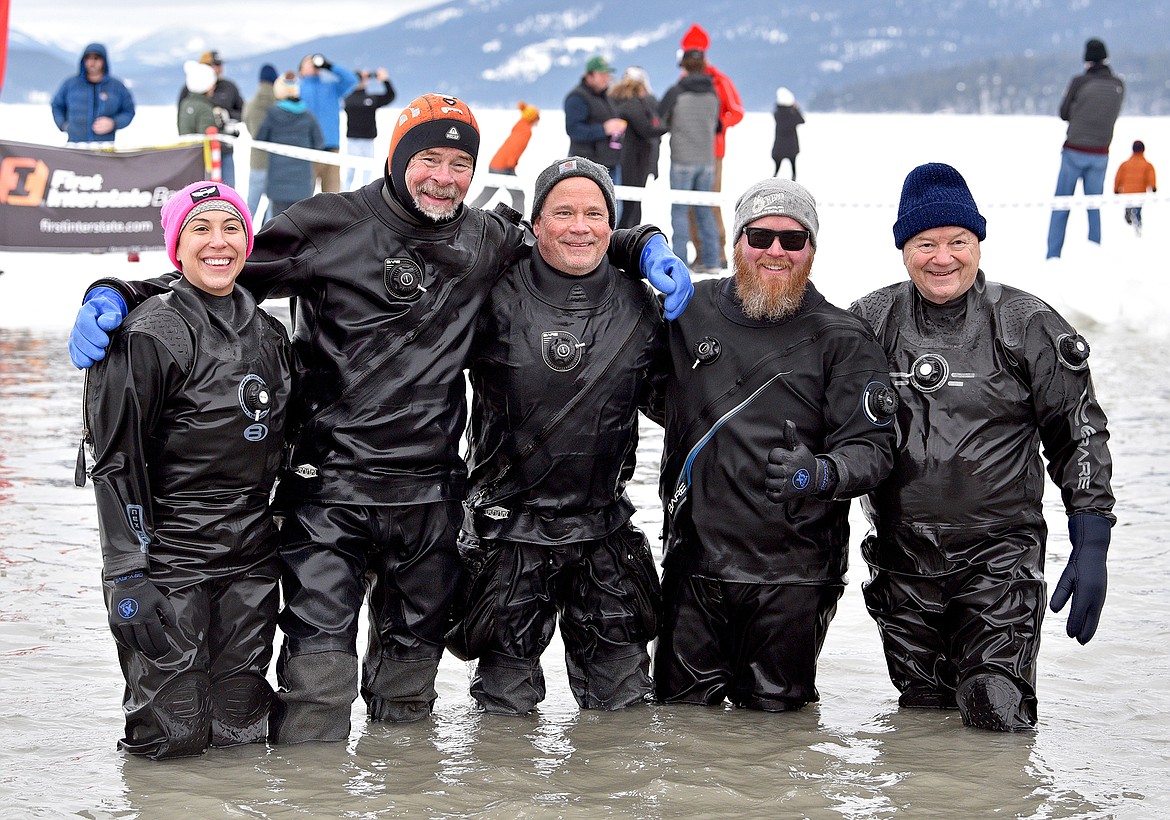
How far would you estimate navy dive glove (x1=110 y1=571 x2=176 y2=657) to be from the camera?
351 cm

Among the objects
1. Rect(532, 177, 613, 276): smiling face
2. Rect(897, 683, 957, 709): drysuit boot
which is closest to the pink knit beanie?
Rect(532, 177, 613, 276): smiling face

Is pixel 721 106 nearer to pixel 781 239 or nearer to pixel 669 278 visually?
pixel 781 239

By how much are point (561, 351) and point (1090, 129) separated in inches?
418

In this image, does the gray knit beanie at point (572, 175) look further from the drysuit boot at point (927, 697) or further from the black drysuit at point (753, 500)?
the drysuit boot at point (927, 697)

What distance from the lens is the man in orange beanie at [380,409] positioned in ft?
13.0

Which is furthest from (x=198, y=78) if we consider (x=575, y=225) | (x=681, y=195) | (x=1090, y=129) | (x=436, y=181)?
(x=575, y=225)

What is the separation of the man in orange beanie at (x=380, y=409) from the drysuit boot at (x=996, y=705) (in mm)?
1518

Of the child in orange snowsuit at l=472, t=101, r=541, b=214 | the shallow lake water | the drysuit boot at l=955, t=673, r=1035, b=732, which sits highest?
the child in orange snowsuit at l=472, t=101, r=541, b=214

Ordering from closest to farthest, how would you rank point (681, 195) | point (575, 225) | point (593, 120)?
point (575, 225) → point (593, 120) → point (681, 195)

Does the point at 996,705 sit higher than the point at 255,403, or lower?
lower

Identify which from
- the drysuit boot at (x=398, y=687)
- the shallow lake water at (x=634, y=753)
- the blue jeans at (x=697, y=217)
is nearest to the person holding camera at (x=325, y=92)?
the blue jeans at (x=697, y=217)

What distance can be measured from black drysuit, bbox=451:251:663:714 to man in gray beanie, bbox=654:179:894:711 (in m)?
0.16

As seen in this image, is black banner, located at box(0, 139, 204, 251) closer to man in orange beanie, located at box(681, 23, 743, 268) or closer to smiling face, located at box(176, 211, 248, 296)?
man in orange beanie, located at box(681, 23, 743, 268)

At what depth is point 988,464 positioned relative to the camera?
13.4 ft
